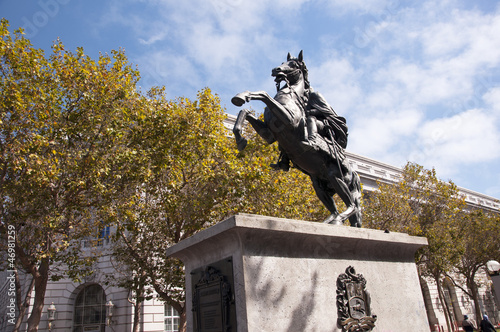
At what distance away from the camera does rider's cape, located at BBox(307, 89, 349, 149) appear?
7020mm

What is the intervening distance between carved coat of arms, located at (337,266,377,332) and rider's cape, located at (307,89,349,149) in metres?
2.62

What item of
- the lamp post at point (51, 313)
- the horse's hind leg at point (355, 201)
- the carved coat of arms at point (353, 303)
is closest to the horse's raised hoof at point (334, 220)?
the horse's hind leg at point (355, 201)

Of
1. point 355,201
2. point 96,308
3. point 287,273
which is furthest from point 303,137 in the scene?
point 96,308

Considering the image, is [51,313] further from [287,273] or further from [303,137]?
[287,273]

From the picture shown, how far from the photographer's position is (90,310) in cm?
2505

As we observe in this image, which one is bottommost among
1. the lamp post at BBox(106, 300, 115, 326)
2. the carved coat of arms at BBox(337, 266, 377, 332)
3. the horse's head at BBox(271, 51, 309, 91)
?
the carved coat of arms at BBox(337, 266, 377, 332)

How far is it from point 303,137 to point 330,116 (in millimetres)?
1225

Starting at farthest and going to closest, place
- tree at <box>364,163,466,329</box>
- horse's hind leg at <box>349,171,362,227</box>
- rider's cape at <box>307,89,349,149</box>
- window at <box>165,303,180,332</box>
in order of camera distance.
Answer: window at <box>165,303,180,332</box> → tree at <box>364,163,466,329</box> → rider's cape at <box>307,89,349,149</box> → horse's hind leg at <box>349,171,362,227</box>

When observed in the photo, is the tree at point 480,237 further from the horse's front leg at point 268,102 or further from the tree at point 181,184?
the horse's front leg at point 268,102

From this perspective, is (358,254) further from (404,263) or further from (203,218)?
(203,218)

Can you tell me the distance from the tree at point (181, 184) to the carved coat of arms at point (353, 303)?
968 centimetres

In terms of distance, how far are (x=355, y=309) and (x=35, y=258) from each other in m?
11.4

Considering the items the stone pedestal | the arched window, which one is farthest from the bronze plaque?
the arched window

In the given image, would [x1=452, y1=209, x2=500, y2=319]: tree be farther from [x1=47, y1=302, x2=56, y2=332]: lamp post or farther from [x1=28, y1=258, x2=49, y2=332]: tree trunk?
[x1=47, y1=302, x2=56, y2=332]: lamp post
